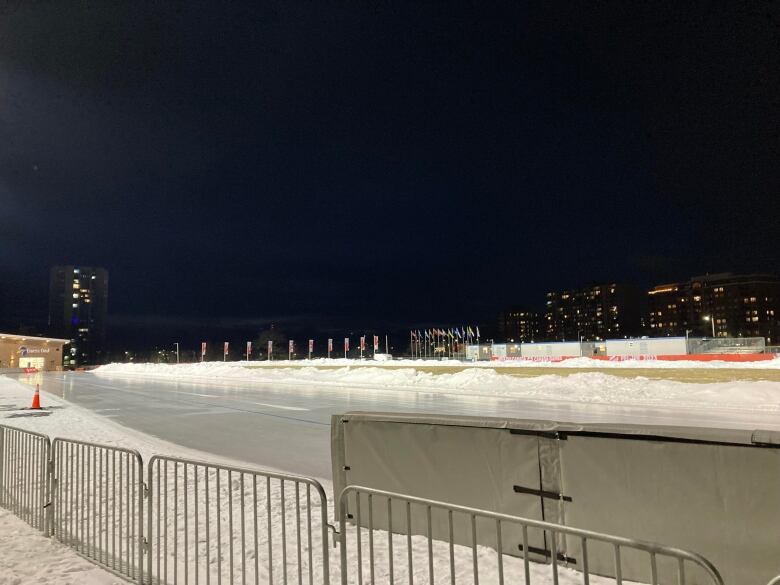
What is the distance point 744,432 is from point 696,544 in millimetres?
1004

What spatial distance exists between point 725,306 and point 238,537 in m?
201

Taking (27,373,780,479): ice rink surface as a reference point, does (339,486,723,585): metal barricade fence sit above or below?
above

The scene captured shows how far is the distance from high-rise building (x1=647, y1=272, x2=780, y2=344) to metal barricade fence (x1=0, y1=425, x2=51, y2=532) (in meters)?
181

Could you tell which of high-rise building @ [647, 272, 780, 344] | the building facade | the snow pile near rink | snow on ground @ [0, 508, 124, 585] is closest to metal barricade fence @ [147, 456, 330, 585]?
snow on ground @ [0, 508, 124, 585]

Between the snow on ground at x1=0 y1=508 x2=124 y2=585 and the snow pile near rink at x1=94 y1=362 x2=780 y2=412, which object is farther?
the snow pile near rink at x1=94 y1=362 x2=780 y2=412

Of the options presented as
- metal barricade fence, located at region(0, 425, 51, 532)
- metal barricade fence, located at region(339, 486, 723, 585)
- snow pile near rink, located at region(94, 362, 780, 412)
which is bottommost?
snow pile near rink, located at region(94, 362, 780, 412)

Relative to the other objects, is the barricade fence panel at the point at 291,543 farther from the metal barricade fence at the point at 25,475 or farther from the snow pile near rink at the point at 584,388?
the snow pile near rink at the point at 584,388

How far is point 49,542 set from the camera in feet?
20.4

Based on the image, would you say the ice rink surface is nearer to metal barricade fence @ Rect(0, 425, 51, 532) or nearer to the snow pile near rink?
the snow pile near rink

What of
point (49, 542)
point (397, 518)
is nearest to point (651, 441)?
point (397, 518)

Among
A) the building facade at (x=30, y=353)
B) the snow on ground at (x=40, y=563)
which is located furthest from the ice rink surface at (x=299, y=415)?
the building facade at (x=30, y=353)

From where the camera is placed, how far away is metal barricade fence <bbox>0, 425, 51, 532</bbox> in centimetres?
687

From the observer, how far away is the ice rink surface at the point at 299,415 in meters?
11.8

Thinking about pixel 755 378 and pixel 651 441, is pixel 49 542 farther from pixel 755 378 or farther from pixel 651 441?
pixel 755 378
